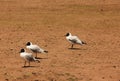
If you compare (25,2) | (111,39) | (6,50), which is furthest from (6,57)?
(25,2)

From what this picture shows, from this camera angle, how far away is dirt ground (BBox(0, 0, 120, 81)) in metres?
16.3

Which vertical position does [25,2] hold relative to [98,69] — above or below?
above

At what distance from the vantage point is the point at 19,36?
2450 centimetres

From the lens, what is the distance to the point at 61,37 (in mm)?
24516

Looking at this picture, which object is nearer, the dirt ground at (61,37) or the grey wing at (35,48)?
the dirt ground at (61,37)

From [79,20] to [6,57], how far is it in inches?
505

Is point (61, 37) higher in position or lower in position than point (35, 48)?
higher

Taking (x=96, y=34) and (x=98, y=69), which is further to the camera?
(x=96, y=34)

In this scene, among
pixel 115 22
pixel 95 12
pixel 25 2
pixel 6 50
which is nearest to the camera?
pixel 6 50

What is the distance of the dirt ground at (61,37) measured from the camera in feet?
53.4

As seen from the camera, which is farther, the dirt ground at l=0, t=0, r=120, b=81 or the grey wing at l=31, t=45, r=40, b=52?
the grey wing at l=31, t=45, r=40, b=52

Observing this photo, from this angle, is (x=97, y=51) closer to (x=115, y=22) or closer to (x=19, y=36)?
(x=19, y=36)

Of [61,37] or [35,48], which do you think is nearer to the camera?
[35,48]

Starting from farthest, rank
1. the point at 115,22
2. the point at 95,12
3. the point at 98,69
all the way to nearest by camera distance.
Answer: the point at 95,12 → the point at 115,22 → the point at 98,69
